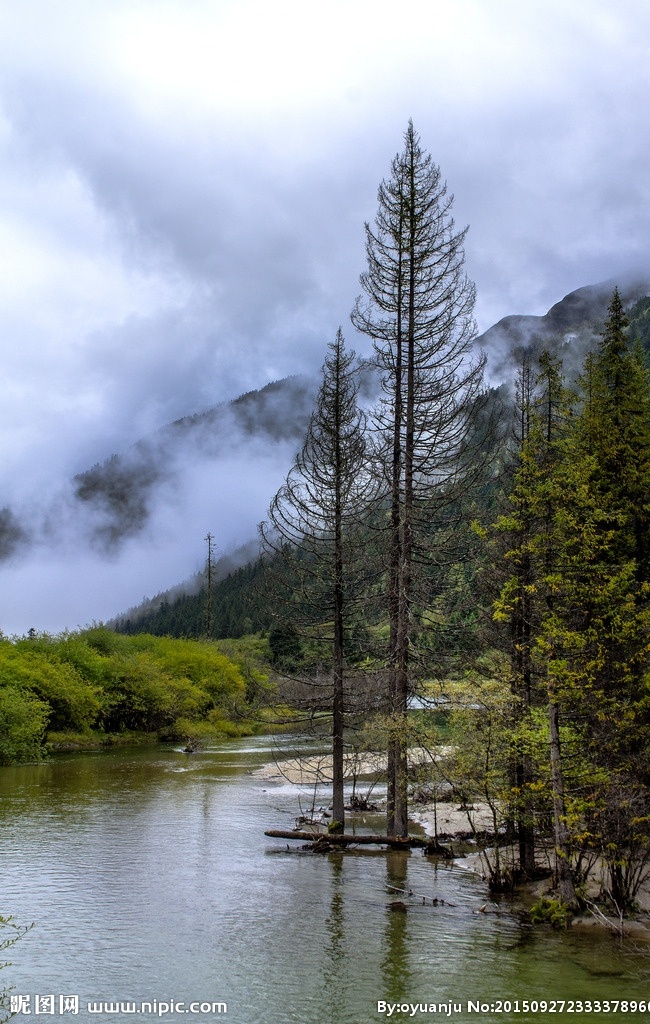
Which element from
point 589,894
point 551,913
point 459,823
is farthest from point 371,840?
point 551,913

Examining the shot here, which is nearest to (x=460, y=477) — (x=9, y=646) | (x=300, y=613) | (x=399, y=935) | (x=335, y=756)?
(x=300, y=613)

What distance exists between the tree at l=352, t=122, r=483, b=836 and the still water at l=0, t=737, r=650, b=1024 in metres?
A: 4.65

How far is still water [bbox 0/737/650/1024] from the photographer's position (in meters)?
11.8

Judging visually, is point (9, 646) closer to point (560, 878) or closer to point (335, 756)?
point (335, 756)

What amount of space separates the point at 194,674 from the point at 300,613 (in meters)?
59.6

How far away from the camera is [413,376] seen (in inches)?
932

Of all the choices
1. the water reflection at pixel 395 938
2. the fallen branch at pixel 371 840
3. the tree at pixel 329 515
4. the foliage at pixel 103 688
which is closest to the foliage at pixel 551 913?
the water reflection at pixel 395 938

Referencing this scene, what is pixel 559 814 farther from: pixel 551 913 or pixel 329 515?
pixel 329 515

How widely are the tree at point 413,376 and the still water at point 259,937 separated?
15.3 feet

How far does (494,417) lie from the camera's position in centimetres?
2197

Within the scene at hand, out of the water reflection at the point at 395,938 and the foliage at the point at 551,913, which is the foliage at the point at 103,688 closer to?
the water reflection at the point at 395,938

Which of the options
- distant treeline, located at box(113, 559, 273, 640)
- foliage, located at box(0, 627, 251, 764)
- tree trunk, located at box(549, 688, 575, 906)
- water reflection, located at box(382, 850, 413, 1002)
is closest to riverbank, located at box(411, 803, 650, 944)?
tree trunk, located at box(549, 688, 575, 906)

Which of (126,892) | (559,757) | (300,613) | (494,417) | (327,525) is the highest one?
(494,417)

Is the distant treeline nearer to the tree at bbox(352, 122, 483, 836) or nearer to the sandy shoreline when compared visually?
the sandy shoreline
